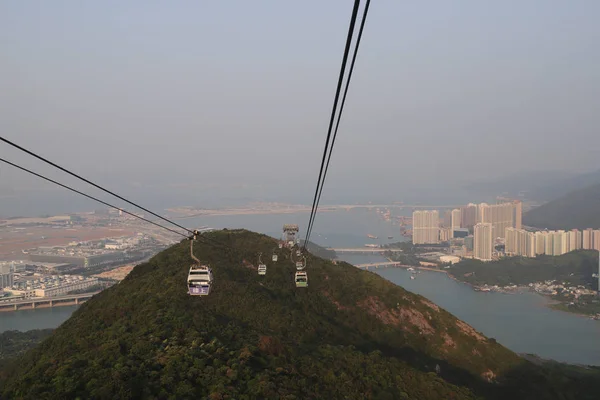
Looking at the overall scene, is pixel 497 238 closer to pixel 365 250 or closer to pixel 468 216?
pixel 468 216

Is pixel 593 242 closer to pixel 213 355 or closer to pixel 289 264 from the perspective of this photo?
pixel 289 264

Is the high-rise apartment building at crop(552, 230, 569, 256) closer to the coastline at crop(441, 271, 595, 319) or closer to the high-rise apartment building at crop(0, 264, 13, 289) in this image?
the coastline at crop(441, 271, 595, 319)

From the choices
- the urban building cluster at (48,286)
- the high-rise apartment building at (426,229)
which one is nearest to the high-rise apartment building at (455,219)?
the high-rise apartment building at (426,229)

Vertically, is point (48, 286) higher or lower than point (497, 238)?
lower

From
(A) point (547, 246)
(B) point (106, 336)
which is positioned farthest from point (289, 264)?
(A) point (547, 246)

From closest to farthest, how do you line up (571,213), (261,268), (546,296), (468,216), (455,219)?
(261,268)
(546,296)
(455,219)
(468,216)
(571,213)

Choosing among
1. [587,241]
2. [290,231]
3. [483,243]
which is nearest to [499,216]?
[587,241]

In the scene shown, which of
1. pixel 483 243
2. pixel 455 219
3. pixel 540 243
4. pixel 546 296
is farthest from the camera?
pixel 455 219

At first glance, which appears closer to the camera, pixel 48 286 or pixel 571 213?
pixel 48 286
